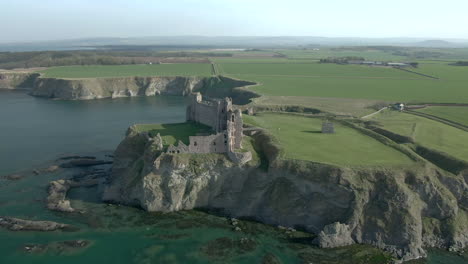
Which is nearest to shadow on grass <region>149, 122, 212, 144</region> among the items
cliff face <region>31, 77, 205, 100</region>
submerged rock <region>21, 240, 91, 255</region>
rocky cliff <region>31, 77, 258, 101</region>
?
submerged rock <region>21, 240, 91, 255</region>

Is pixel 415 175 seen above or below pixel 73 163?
above

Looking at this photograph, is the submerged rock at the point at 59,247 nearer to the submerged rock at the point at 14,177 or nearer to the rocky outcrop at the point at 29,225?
the rocky outcrop at the point at 29,225

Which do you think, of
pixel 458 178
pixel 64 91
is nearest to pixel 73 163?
pixel 458 178

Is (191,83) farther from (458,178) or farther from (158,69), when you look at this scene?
(458,178)

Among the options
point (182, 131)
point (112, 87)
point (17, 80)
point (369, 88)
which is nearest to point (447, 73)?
point (369, 88)

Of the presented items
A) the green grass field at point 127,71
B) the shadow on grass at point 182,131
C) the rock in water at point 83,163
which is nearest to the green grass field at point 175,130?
the shadow on grass at point 182,131

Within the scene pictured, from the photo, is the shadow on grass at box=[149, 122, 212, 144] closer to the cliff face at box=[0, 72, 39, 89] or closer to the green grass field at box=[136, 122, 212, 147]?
the green grass field at box=[136, 122, 212, 147]

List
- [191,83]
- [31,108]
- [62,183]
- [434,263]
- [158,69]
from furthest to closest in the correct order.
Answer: [158,69]
[191,83]
[31,108]
[62,183]
[434,263]
